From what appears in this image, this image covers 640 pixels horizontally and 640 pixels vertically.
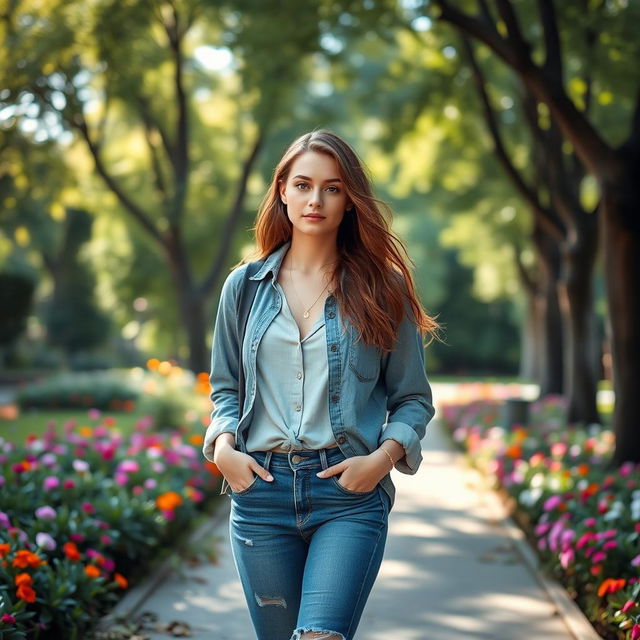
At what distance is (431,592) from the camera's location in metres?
6.50

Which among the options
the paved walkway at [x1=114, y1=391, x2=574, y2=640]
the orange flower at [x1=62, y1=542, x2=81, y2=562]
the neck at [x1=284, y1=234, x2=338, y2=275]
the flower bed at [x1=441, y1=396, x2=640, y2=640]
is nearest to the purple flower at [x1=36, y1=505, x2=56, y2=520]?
the orange flower at [x1=62, y1=542, x2=81, y2=562]

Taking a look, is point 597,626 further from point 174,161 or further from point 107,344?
point 107,344

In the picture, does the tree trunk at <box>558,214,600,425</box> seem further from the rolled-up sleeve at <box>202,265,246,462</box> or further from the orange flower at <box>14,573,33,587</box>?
the rolled-up sleeve at <box>202,265,246,462</box>

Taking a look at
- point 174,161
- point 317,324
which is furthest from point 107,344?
point 317,324

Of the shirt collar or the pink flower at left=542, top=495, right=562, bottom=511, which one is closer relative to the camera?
the shirt collar

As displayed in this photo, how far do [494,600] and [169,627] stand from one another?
2121mm

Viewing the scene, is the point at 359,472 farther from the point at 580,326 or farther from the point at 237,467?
the point at 580,326

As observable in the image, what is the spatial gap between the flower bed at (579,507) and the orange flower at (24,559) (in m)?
2.66

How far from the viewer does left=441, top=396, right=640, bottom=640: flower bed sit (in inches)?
207

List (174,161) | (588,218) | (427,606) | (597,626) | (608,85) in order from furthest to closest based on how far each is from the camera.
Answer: (174,161), (588,218), (608,85), (427,606), (597,626)

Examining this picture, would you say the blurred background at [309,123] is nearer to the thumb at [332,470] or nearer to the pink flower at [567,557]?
the thumb at [332,470]

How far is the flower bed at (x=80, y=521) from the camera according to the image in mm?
4621

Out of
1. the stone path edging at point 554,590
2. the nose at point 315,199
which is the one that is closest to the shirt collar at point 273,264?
the nose at point 315,199

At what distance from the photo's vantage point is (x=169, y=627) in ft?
18.0
